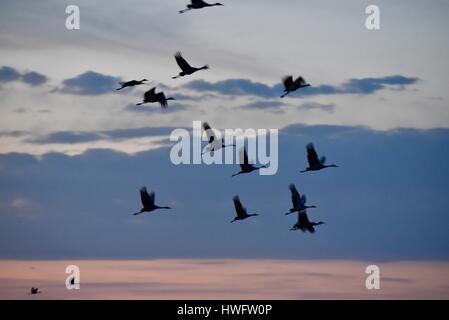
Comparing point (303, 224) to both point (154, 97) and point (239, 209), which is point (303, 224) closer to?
point (239, 209)

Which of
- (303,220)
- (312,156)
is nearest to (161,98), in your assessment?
(312,156)

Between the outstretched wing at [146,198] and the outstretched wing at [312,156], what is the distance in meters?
11.2

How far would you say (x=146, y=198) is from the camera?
6638cm

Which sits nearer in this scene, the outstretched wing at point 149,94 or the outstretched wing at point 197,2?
the outstretched wing at point 197,2

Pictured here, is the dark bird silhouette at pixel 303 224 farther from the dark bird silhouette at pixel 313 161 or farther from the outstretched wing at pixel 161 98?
the outstretched wing at pixel 161 98

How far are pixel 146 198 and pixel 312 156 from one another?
11.9 meters

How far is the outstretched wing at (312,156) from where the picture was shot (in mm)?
65188

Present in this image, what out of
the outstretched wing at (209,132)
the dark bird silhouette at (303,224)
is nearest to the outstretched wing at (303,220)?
the dark bird silhouette at (303,224)

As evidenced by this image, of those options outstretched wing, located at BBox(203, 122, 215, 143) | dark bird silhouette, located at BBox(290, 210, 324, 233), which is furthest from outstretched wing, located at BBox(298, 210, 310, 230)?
outstretched wing, located at BBox(203, 122, 215, 143)

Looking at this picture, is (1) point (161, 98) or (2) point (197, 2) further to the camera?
(1) point (161, 98)

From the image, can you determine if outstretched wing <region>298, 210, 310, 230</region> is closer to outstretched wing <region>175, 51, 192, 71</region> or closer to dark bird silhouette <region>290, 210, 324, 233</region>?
dark bird silhouette <region>290, 210, 324, 233</region>
